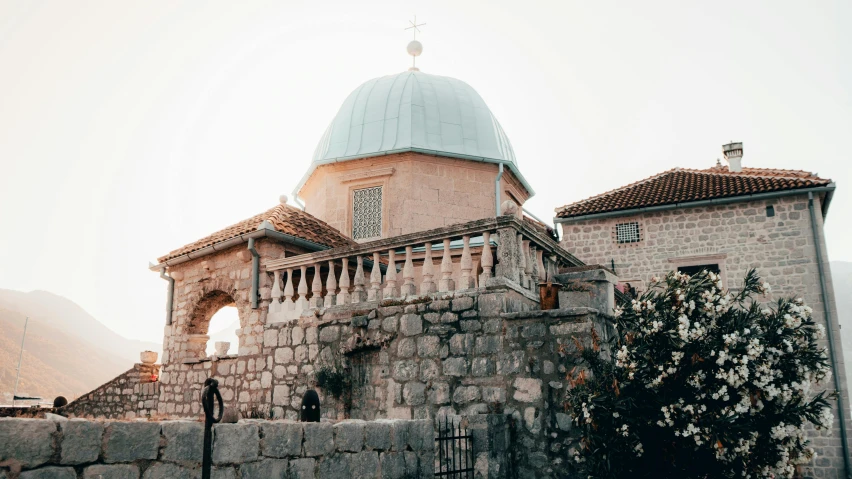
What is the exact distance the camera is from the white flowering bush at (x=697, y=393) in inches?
247

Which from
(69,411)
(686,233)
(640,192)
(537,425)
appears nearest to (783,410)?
(537,425)

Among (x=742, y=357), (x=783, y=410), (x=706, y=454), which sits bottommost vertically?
(x=706, y=454)

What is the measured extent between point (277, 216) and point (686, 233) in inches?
400

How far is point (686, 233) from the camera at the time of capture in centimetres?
1574

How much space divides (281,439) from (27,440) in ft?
5.38

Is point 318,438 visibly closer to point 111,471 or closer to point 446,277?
point 111,471

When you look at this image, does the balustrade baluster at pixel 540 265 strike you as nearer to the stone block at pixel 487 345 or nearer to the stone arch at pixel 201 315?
the stone block at pixel 487 345

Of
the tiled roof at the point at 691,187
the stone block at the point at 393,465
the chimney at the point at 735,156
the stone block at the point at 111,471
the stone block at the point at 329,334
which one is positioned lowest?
the stone block at the point at 393,465

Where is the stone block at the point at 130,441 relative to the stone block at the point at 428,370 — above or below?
below

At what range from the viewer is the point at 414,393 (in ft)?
25.4

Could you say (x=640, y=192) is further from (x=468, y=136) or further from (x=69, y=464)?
(x=69, y=464)

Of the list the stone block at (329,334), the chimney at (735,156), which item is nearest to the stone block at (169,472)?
the stone block at (329,334)

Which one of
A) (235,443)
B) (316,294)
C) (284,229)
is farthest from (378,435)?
(284,229)

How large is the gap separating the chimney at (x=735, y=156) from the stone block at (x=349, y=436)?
51.5 feet
